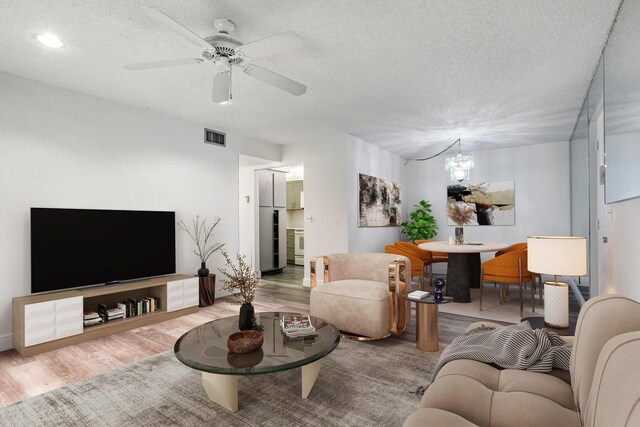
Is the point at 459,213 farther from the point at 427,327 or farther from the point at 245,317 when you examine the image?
the point at 245,317

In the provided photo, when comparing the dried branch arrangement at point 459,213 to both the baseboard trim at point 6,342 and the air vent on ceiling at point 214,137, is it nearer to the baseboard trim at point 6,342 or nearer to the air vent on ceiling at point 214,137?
the air vent on ceiling at point 214,137

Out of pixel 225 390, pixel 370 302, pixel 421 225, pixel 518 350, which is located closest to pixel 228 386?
pixel 225 390

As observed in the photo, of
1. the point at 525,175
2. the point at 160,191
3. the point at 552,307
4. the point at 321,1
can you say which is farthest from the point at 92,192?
the point at 525,175

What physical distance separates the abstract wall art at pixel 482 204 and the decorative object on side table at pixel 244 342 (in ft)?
19.9

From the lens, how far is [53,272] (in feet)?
11.3

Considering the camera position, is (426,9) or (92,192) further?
(92,192)

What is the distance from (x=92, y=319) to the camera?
3539 mm

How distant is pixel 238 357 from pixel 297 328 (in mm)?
517

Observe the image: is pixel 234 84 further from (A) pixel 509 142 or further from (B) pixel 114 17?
(A) pixel 509 142

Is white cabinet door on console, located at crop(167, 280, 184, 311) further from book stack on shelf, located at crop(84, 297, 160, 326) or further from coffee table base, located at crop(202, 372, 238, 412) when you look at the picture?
coffee table base, located at crop(202, 372, 238, 412)

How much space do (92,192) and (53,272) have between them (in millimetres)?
935

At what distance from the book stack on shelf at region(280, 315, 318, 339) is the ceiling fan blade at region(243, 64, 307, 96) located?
1.83 meters

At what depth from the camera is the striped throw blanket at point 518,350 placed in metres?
1.66

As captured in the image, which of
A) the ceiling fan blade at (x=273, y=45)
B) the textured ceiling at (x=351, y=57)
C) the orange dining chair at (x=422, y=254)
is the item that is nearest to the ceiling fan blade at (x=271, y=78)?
the ceiling fan blade at (x=273, y=45)
